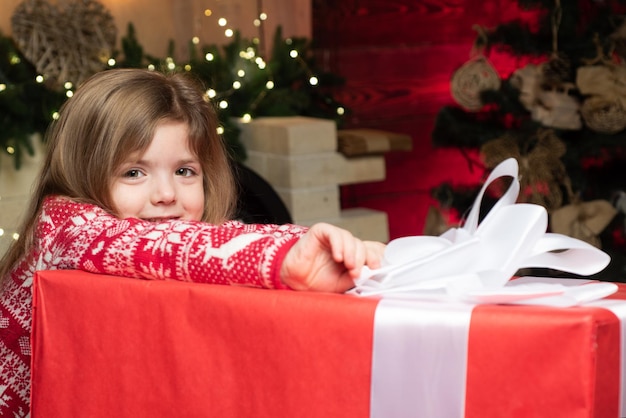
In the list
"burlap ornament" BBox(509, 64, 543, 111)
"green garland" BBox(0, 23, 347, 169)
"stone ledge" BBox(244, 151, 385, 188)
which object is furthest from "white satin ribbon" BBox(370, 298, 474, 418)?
"stone ledge" BBox(244, 151, 385, 188)

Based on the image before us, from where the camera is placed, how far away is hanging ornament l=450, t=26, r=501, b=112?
3.05 meters

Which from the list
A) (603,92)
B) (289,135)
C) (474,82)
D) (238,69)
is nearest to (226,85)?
(238,69)

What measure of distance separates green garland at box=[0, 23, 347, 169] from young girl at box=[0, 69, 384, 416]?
5.23 feet

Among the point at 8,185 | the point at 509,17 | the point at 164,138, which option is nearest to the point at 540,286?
the point at 164,138

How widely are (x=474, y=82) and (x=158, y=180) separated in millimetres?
2015

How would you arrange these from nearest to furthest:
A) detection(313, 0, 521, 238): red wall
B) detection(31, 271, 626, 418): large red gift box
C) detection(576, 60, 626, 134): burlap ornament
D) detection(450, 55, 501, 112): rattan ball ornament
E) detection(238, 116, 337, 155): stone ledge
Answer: detection(31, 271, 626, 418): large red gift box → detection(576, 60, 626, 134): burlap ornament → detection(450, 55, 501, 112): rattan ball ornament → detection(238, 116, 337, 155): stone ledge → detection(313, 0, 521, 238): red wall

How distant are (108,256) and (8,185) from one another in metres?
2.25

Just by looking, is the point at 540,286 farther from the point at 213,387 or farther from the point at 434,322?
the point at 213,387

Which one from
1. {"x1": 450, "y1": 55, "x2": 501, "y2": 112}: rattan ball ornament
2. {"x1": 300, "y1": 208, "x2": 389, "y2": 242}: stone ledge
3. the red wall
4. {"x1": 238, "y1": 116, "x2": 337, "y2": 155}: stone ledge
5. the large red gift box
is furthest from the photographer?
the red wall

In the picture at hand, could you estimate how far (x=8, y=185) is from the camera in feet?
9.82

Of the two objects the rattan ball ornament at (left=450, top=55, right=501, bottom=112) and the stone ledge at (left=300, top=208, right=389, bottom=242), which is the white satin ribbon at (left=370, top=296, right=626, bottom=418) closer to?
the rattan ball ornament at (left=450, top=55, right=501, bottom=112)

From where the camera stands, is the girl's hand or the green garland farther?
the green garland

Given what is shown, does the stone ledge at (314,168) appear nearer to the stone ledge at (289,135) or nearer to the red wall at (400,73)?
the stone ledge at (289,135)

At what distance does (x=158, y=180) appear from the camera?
1.23m
